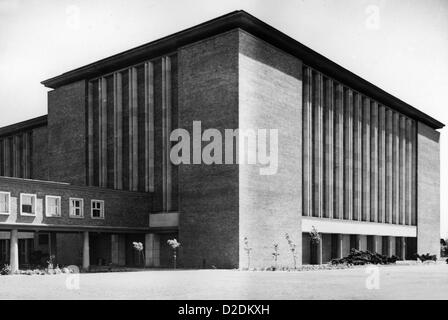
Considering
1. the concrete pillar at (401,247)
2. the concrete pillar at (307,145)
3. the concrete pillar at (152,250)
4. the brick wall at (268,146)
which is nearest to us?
the brick wall at (268,146)

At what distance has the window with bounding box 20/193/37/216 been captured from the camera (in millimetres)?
37344

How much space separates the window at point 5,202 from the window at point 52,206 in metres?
2.97

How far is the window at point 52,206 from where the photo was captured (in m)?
38.9

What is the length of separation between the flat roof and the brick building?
141 millimetres

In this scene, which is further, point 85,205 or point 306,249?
point 306,249

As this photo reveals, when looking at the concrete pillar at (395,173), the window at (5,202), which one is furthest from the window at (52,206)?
the concrete pillar at (395,173)

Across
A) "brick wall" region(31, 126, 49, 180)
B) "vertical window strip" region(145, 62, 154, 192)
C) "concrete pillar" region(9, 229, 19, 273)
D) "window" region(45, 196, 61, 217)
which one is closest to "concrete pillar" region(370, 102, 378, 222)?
"vertical window strip" region(145, 62, 154, 192)

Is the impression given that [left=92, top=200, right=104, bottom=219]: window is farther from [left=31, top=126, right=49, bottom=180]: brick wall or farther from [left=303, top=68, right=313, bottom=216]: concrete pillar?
[left=31, top=126, right=49, bottom=180]: brick wall

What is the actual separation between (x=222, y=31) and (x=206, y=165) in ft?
34.6

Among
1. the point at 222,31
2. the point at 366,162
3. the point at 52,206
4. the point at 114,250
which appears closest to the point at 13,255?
the point at 52,206

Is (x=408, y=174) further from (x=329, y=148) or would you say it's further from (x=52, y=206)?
(x=52, y=206)

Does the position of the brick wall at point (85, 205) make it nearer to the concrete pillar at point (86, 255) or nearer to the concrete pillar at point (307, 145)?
the concrete pillar at point (86, 255)

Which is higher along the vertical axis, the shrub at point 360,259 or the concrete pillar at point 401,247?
the shrub at point 360,259

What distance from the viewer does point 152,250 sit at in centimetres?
4622
